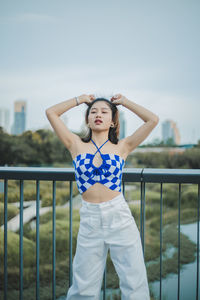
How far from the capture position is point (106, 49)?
26.4 m

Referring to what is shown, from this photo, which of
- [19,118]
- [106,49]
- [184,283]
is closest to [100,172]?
[184,283]

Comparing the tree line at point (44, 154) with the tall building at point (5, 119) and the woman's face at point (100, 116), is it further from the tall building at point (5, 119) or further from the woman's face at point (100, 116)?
the woman's face at point (100, 116)

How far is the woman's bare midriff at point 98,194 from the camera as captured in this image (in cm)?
144

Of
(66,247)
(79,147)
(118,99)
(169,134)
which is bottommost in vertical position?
(66,247)

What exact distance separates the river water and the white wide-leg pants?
15.5ft

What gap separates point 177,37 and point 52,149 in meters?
14.7

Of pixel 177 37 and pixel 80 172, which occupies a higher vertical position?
pixel 177 37

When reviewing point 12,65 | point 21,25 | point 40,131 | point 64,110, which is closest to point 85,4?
point 21,25

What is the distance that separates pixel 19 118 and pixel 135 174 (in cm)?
2070

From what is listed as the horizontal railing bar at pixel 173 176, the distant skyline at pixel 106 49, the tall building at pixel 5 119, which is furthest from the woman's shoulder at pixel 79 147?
the distant skyline at pixel 106 49

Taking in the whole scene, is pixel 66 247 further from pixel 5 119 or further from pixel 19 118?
pixel 19 118

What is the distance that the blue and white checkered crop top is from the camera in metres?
1.47

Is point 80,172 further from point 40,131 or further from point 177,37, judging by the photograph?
point 177,37

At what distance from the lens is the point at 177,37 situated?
26.0 meters
